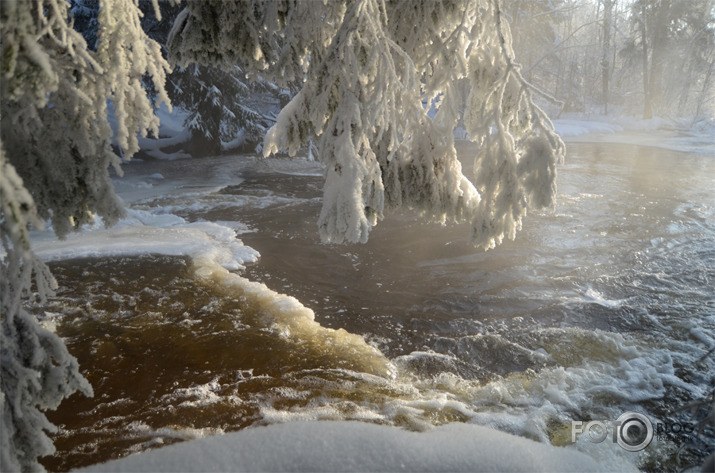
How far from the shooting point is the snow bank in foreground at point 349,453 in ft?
10.5

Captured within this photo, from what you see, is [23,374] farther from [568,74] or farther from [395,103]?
[568,74]

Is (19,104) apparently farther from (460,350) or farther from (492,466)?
(460,350)

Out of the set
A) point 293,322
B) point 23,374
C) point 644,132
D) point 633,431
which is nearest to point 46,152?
point 23,374

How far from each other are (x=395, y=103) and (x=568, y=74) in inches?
1636

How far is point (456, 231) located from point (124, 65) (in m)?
9.01

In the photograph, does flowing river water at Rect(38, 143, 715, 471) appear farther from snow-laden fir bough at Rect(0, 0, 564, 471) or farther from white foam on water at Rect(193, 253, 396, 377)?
snow-laden fir bough at Rect(0, 0, 564, 471)

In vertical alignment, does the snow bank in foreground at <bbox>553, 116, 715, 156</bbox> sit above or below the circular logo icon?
above

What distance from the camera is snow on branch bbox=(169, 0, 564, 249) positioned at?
4.17 m

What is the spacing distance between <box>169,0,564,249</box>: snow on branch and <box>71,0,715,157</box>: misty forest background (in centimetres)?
875

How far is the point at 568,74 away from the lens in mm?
39906

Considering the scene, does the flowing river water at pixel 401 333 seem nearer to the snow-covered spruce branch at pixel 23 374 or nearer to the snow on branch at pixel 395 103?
the snow on branch at pixel 395 103

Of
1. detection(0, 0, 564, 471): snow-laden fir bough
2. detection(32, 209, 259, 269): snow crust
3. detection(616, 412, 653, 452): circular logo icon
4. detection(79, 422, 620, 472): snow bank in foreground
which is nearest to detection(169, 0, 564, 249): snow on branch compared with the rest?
detection(0, 0, 564, 471): snow-laden fir bough

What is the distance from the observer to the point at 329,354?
548cm

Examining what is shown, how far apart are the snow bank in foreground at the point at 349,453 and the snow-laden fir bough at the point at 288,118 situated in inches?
47.1
